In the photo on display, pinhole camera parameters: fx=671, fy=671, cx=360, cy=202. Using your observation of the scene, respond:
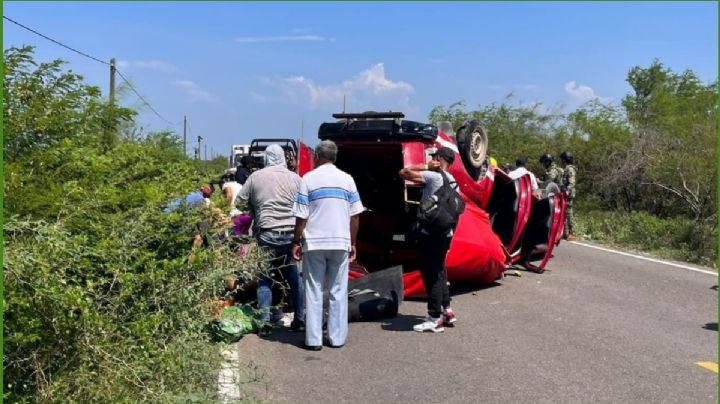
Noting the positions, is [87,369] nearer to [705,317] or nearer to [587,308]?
[587,308]

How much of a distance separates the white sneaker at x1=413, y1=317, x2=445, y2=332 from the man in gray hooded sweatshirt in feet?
4.04

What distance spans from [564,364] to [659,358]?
0.96 metres

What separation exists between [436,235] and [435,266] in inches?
13.3

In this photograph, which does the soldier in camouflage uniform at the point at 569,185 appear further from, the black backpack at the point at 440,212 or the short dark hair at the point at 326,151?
the short dark hair at the point at 326,151

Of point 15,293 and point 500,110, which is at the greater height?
point 500,110

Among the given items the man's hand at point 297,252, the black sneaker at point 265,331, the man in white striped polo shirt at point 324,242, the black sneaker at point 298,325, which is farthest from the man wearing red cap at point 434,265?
the black sneaker at point 265,331

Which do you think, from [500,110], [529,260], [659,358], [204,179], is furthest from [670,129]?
[204,179]

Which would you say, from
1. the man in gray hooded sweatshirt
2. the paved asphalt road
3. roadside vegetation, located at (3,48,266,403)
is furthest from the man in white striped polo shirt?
roadside vegetation, located at (3,48,266,403)

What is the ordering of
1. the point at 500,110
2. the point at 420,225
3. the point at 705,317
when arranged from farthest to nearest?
1. the point at 500,110
2. the point at 705,317
3. the point at 420,225

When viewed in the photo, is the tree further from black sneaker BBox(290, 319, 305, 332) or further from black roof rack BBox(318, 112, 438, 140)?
black sneaker BBox(290, 319, 305, 332)

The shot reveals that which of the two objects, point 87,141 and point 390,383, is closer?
point 390,383

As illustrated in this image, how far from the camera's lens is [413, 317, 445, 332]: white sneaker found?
23.1 feet

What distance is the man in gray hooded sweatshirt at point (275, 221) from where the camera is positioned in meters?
6.93

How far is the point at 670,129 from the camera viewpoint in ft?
66.8
